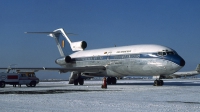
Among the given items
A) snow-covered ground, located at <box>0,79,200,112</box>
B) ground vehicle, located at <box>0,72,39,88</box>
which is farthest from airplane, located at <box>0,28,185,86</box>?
snow-covered ground, located at <box>0,79,200,112</box>

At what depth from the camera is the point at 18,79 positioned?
3194 centimetres

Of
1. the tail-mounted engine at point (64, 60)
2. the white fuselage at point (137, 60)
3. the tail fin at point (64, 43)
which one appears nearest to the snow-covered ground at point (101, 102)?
the white fuselage at point (137, 60)

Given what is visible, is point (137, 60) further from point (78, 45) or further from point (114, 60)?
point (78, 45)

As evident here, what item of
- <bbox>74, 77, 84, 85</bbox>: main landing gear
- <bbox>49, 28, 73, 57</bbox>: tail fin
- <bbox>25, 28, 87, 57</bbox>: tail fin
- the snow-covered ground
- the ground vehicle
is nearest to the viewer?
the snow-covered ground

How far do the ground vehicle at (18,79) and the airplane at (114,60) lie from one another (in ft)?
3.00

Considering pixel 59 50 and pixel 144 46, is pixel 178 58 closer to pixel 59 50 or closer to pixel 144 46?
pixel 144 46

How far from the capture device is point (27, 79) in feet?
107

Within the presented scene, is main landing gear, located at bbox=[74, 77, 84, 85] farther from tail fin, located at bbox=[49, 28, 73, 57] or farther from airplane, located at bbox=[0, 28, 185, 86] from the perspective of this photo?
tail fin, located at bbox=[49, 28, 73, 57]

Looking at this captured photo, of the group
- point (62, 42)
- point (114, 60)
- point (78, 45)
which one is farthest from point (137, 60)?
point (62, 42)

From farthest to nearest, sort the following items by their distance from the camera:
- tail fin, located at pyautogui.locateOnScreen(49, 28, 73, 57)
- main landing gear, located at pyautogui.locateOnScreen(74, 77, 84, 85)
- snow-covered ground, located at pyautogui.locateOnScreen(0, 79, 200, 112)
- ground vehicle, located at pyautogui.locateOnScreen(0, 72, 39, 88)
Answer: tail fin, located at pyautogui.locateOnScreen(49, 28, 73, 57), main landing gear, located at pyautogui.locateOnScreen(74, 77, 84, 85), ground vehicle, located at pyautogui.locateOnScreen(0, 72, 39, 88), snow-covered ground, located at pyautogui.locateOnScreen(0, 79, 200, 112)

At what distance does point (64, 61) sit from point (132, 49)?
40.3 ft

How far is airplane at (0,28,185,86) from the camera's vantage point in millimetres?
27370

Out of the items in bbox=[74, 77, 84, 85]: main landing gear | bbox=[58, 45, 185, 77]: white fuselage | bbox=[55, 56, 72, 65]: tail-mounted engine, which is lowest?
bbox=[74, 77, 84, 85]: main landing gear

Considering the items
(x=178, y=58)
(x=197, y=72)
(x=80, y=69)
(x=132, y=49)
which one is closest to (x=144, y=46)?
(x=132, y=49)
